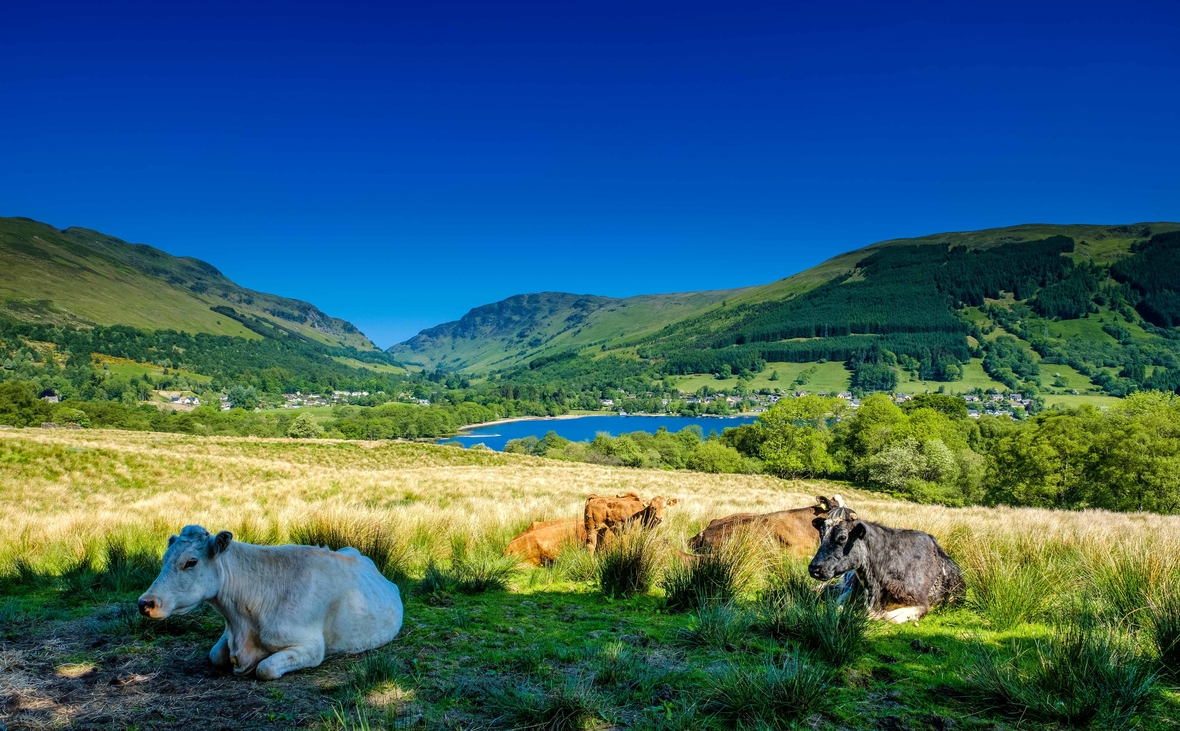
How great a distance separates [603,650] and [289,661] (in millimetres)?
2407

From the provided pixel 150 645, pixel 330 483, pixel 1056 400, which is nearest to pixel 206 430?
pixel 330 483

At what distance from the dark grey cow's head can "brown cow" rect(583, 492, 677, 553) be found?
3791mm

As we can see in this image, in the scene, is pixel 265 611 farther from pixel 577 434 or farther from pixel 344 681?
pixel 577 434

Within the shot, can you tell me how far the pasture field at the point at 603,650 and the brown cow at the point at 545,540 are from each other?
0.48 meters

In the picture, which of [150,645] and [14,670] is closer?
[14,670]

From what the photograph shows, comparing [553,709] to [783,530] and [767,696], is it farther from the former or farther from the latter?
[783,530]

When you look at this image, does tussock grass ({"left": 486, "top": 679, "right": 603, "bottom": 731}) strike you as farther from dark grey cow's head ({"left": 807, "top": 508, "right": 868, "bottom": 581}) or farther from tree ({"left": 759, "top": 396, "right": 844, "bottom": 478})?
tree ({"left": 759, "top": 396, "right": 844, "bottom": 478})

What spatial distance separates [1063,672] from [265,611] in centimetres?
581

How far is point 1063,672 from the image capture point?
376 cm

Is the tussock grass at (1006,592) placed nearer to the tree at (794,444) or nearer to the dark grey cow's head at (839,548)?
the dark grey cow's head at (839,548)

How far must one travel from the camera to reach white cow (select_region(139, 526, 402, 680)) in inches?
156

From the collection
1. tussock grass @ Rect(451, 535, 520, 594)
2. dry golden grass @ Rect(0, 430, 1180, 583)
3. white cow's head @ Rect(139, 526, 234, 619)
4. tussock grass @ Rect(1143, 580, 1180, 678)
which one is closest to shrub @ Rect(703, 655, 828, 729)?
tussock grass @ Rect(1143, 580, 1180, 678)

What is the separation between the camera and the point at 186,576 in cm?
394

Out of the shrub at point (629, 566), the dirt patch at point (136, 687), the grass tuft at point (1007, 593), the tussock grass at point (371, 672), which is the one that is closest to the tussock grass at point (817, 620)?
the grass tuft at point (1007, 593)
